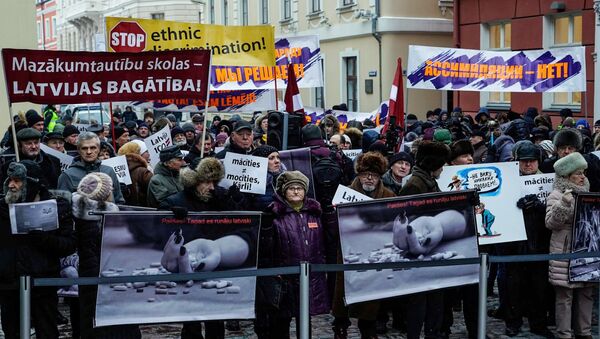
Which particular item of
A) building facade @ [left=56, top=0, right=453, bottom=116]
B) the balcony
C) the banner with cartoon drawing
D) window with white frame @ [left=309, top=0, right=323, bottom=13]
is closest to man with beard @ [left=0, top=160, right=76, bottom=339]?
the banner with cartoon drawing

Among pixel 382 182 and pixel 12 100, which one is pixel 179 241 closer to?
pixel 382 182

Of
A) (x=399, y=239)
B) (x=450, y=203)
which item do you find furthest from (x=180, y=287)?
(x=450, y=203)

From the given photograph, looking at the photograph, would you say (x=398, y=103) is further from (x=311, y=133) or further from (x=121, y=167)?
(x=121, y=167)

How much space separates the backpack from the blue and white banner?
6.72 metres

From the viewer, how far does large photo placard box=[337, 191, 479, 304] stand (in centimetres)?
744

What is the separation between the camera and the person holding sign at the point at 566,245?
808 centimetres

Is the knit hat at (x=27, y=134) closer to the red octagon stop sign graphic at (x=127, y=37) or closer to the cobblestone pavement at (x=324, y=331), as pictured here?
the cobblestone pavement at (x=324, y=331)

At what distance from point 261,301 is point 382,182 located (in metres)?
1.74

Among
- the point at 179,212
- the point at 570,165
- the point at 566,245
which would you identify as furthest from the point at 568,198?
the point at 179,212

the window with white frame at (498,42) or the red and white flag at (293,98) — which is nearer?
the red and white flag at (293,98)

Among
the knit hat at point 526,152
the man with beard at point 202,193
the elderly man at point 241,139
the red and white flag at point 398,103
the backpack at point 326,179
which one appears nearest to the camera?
the man with beard at point 202,193

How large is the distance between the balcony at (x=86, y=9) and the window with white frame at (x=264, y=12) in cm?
3199

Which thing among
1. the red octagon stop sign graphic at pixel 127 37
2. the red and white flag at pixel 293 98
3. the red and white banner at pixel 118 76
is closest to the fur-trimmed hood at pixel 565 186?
the red and white banner at pixel 118 76

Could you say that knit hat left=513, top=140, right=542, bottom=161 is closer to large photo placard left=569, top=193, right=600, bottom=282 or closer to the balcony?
large photo placard left=569, top=193, right=600, bottom=282
